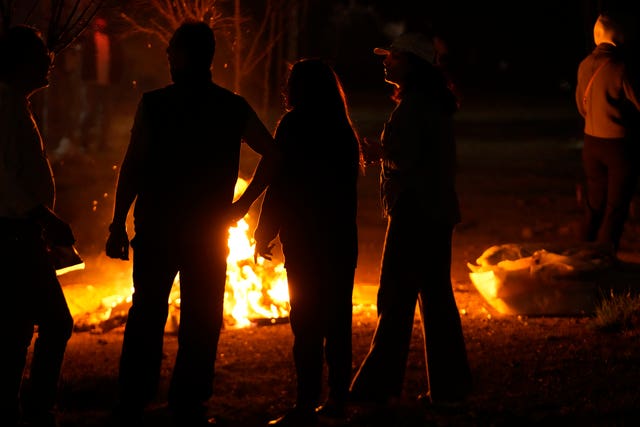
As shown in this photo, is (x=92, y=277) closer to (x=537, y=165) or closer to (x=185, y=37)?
(x=185, y=37)

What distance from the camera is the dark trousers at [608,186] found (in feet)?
31.4

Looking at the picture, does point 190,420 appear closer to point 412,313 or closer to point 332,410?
point 332,410

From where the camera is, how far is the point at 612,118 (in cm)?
958

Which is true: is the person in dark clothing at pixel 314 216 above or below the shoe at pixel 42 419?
above

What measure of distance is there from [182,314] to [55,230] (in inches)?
29.5

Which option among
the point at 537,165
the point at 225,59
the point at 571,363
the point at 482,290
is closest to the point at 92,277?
the point at 225,59

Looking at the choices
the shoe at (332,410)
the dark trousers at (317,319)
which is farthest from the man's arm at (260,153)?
the shoe at (332,410)

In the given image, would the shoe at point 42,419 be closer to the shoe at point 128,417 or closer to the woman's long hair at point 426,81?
the shoe at point 128,417

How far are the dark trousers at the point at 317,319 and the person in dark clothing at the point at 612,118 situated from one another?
4170 mm

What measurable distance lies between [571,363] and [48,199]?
339 centimetres

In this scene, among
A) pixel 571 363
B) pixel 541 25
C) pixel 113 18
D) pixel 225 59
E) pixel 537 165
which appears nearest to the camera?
pixel 571 363

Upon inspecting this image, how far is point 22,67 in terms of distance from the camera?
540 cm

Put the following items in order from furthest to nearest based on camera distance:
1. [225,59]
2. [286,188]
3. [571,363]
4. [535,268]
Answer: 1. [225,59]
2. [535,268]
3. [571,363]
4. [286,188]

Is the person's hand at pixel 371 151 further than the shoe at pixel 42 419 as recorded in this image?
Yes
